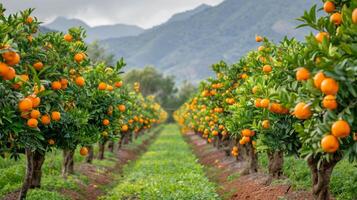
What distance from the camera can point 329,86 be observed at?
16.1ft

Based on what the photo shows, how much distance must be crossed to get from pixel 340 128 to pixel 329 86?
0.48m

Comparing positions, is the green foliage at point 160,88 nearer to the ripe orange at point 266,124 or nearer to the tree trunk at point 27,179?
the tree trunk at point 27,179

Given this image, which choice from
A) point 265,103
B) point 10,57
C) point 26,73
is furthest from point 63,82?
point 265,103

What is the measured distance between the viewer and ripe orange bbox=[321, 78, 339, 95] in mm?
4895

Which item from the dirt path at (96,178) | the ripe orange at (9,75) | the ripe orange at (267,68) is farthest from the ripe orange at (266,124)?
the dirt path at (96,178)

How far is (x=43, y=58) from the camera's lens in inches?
338

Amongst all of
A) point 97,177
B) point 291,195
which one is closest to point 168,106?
point 97,177

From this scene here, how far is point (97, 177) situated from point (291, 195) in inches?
367

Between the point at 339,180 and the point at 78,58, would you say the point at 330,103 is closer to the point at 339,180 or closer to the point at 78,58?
the point at 78,58

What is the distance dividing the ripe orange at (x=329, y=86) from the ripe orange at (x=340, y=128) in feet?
1.15

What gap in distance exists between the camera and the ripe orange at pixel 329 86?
4.89 metres

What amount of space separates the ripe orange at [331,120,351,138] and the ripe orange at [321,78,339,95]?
350mm

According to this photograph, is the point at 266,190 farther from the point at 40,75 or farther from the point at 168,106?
the point at 168,106

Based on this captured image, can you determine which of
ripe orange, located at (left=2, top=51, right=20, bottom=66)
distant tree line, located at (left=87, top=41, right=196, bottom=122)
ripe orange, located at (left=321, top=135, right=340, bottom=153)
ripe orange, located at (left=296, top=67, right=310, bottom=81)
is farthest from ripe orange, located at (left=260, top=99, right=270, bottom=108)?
distant tree line, located at (left=87, top=41, right=196, bottom=122)
